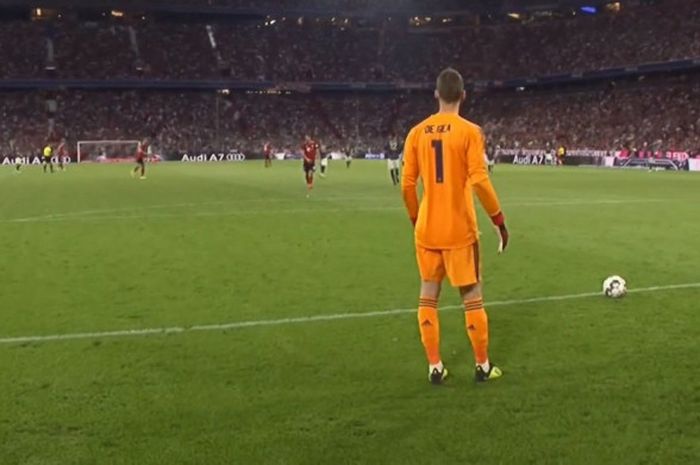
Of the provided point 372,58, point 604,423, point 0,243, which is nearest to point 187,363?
point 604,423

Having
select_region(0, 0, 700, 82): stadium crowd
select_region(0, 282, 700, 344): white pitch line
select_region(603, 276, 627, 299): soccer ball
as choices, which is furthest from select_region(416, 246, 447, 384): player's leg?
select_region(0, 0, 700, 82): stadium crowd

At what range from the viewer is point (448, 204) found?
6672 millimetres

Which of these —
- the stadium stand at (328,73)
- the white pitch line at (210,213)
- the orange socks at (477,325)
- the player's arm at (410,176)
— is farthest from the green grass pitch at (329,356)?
the stadium stand at (328,73)

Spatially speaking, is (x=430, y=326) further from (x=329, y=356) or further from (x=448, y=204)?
(x=329, y=356)

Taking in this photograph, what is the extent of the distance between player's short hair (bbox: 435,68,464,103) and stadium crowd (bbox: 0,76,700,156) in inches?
2281

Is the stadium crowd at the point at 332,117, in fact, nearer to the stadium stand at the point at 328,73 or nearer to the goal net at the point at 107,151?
the stadium stand at the point at 328,73

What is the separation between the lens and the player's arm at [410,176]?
6758mm

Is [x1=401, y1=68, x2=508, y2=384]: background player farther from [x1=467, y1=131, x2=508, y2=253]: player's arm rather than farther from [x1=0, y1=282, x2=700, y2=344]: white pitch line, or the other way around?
[x1=0, y1=282, x2=700, y2=344]: white pitch line

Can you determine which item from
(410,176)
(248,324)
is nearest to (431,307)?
(410,176)

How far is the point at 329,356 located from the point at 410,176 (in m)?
2.09

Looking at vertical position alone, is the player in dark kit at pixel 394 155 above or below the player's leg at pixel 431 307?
above

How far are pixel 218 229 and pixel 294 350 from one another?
1107cm

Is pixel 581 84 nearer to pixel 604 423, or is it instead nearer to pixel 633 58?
pixel 633 58

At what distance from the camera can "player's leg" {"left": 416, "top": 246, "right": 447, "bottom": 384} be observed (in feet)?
22.4
